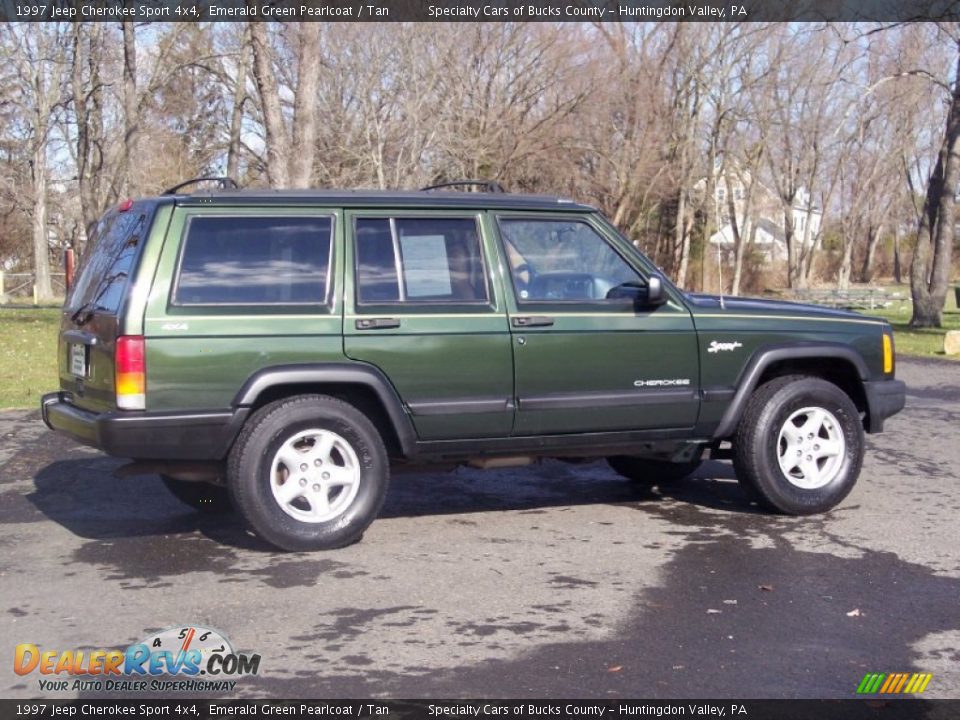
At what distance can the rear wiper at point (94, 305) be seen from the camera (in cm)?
634

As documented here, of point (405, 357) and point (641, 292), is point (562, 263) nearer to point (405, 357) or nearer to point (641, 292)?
point (641, 292)

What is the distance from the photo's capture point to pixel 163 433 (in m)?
6.00

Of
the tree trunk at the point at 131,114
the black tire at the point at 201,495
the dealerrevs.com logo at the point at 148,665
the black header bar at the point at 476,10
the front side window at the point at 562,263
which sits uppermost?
the black header bar at the point at 476,10

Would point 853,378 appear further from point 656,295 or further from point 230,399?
point 230,399

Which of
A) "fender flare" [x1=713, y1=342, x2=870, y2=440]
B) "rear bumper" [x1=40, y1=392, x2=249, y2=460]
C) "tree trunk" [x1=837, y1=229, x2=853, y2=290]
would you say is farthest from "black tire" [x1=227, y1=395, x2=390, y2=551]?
"tree trunk" [x1=837, y1=229, x2=853, y2=290]

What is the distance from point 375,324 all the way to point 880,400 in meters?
3.31

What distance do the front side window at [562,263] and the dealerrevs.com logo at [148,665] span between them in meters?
2.84

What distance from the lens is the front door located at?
22.0 ft

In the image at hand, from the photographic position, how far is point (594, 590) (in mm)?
5672

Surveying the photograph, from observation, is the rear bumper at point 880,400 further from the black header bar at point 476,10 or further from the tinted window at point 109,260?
the black header bar at point 476,10

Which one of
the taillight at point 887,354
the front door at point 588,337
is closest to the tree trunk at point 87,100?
Answer: the front door at point 588,337

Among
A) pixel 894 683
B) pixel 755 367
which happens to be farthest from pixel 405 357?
pixel 894 683

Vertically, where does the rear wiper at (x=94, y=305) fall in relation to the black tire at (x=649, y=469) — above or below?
above

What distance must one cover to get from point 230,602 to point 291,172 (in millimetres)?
12782
